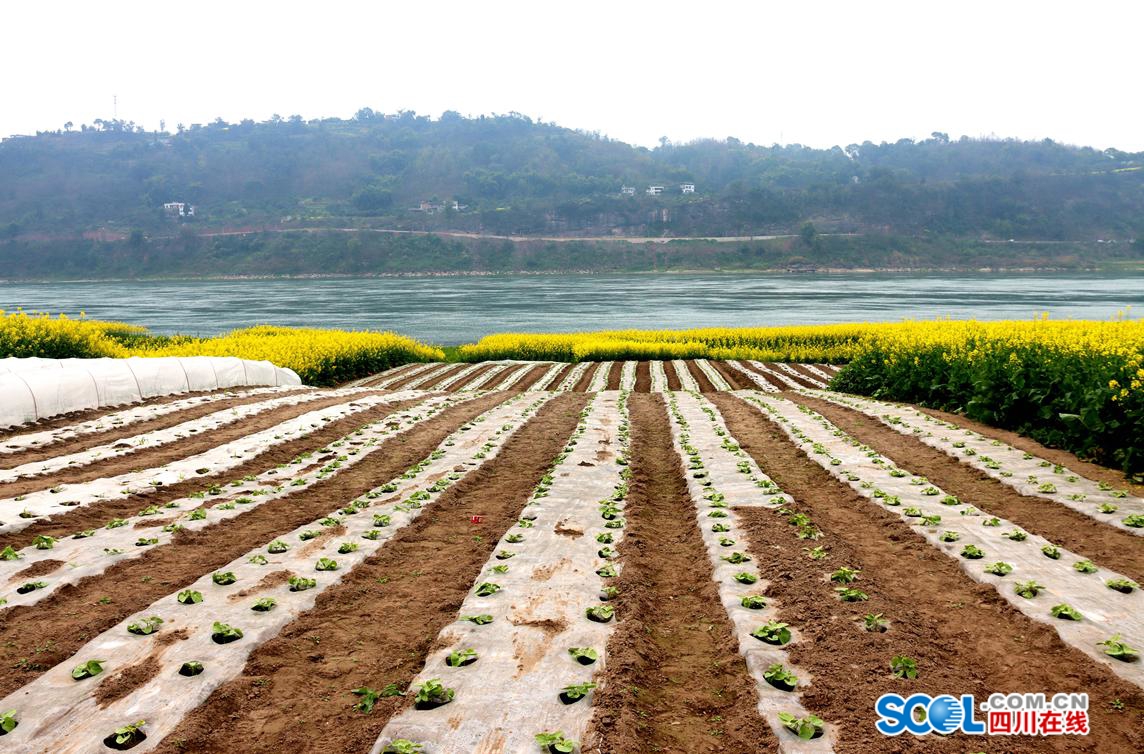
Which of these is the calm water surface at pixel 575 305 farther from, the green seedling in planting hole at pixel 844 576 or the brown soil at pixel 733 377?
the green seedling in planting hole at pixel 844 576

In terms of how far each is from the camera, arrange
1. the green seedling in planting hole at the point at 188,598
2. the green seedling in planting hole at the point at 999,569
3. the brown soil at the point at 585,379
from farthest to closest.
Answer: the brown soil at the point at 585,379, the green seedling in planting hole at the point at 999,569, the green seedling in planting hole at the point at 188,598

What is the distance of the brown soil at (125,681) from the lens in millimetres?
3523

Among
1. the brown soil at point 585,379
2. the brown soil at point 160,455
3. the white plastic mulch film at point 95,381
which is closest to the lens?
the brown soil at point 160,455

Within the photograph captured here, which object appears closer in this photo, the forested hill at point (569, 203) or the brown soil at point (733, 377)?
the brown soil at point (733, 377)

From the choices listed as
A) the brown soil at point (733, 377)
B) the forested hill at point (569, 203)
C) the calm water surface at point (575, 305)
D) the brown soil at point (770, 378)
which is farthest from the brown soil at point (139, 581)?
the forested hill at point (569, 203)

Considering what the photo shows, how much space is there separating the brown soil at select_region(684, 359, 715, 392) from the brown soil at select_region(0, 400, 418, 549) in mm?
9492

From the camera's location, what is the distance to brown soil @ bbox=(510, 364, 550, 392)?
18.8 m

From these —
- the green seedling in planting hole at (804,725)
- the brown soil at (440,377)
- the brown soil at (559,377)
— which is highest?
the green seedling in planting hole at (804,725)

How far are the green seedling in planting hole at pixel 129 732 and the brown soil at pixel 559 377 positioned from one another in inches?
589

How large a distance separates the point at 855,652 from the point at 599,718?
1515 millimetres

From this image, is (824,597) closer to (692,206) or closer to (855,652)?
(855,652)

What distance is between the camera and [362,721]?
3.45m

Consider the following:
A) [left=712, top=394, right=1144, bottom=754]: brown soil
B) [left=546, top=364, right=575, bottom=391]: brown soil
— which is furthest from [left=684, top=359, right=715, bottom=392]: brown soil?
[left=712, top=394, right=1144, bottom=754]: brown soil

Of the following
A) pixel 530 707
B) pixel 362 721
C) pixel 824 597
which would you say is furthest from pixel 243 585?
pixel 824 597
